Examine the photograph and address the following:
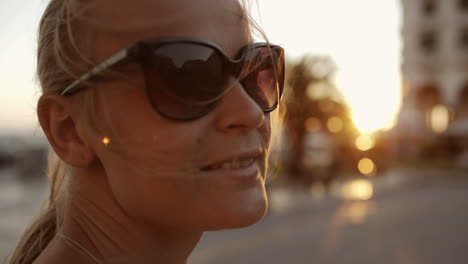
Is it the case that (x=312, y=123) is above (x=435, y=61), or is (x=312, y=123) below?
above

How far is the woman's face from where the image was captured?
3.52 feet

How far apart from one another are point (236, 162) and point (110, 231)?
1.27ft

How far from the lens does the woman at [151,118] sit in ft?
3.52

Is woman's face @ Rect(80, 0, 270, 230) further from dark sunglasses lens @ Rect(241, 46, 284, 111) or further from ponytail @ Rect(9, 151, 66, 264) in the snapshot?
ponytail @ Rect(9, 151, 66, 264)

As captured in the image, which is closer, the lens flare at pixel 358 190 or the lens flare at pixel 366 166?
the lens flare at pixel 358 190

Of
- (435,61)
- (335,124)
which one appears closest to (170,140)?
(335,124)

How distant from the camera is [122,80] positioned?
108cm

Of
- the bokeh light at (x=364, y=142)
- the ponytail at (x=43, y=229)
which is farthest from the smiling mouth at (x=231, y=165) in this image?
the bokeh light at (x=364, y=142)

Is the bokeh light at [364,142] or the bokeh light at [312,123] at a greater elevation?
the bokeh light at [312,123]

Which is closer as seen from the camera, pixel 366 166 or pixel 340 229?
pixel 340 229

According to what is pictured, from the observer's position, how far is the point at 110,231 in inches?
47.6

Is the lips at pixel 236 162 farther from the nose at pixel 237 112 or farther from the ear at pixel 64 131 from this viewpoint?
the ear at pixel 64 131

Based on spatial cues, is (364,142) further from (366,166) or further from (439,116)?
(439,116)

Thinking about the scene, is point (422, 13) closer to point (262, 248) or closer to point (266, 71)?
point (262, 248)
